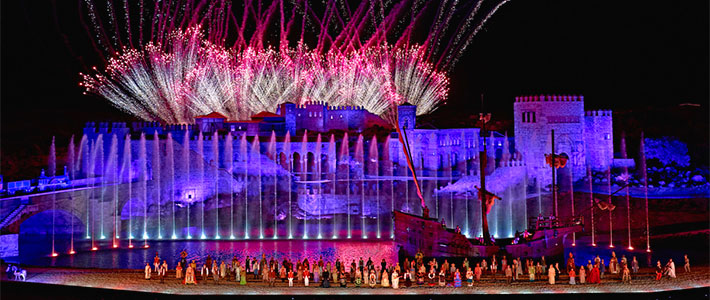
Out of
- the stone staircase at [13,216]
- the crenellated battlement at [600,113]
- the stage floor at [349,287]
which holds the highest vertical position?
the crenellated battlement at [600,113]

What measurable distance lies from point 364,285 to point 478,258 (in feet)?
18.2

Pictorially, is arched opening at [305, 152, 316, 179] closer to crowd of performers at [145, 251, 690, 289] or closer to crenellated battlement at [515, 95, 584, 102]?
crenellated battlement at [515, 95, 584, 102]

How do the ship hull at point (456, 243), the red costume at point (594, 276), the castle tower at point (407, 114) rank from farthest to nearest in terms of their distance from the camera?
the castle tower at point (407, 114) < the ship hull at point (456, 243) < the red costume at point (594, 276)

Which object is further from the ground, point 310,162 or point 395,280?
point 310,162

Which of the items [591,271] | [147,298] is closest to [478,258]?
[591,271]

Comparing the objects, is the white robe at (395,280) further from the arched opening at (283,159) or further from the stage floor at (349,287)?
the arched opening at (283,159)

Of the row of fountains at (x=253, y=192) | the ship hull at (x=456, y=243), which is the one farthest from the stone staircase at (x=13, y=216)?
the ship hull at (x=456, y=243)

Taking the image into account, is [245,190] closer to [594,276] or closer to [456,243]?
[456,243]

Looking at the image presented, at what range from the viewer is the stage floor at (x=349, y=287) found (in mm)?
19672

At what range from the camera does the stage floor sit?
774 inches

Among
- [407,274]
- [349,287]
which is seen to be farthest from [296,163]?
[407,274]

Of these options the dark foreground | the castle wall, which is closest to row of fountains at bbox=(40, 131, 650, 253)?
the castle wall

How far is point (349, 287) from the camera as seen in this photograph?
21.0 metres

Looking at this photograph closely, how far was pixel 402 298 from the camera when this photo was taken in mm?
18859
